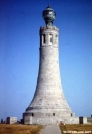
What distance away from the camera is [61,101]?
58.2 m

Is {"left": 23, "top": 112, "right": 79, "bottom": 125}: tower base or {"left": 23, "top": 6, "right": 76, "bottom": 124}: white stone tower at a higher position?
{"left": 23, "top": 6, "right": 76, "bottom": 124}: white stone tower

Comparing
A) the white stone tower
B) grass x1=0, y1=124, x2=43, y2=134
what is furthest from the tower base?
grass x1=0, y1=124, x2=43, y2=134

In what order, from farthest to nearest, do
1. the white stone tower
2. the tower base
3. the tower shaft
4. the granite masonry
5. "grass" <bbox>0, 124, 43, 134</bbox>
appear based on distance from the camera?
the tower shaft, the white stone tower, the granite masonry, the tower base, "grass" <bbox>0, 124, 43, 134</bbox>

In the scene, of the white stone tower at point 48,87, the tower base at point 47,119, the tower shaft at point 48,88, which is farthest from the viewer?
the tower shaft at point 48,88

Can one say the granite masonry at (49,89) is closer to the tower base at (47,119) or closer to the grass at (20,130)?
the tower base at (47,119)

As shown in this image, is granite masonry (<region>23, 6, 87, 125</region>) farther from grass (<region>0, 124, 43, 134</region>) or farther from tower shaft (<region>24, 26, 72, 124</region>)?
grass (<region>0, 124, 43, 134</region>)

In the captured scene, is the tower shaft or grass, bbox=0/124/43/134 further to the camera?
the tower shaft

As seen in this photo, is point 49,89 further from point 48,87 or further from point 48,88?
point 48,87

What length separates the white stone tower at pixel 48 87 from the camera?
182 ft

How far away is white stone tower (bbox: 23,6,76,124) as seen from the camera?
182 feet

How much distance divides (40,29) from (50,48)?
15.4ft

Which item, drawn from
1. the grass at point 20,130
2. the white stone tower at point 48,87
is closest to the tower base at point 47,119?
the white stone tower at point 48,87

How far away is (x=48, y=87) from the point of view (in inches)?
2320

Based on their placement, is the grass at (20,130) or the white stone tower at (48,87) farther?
the white stone tower at (48,87)
